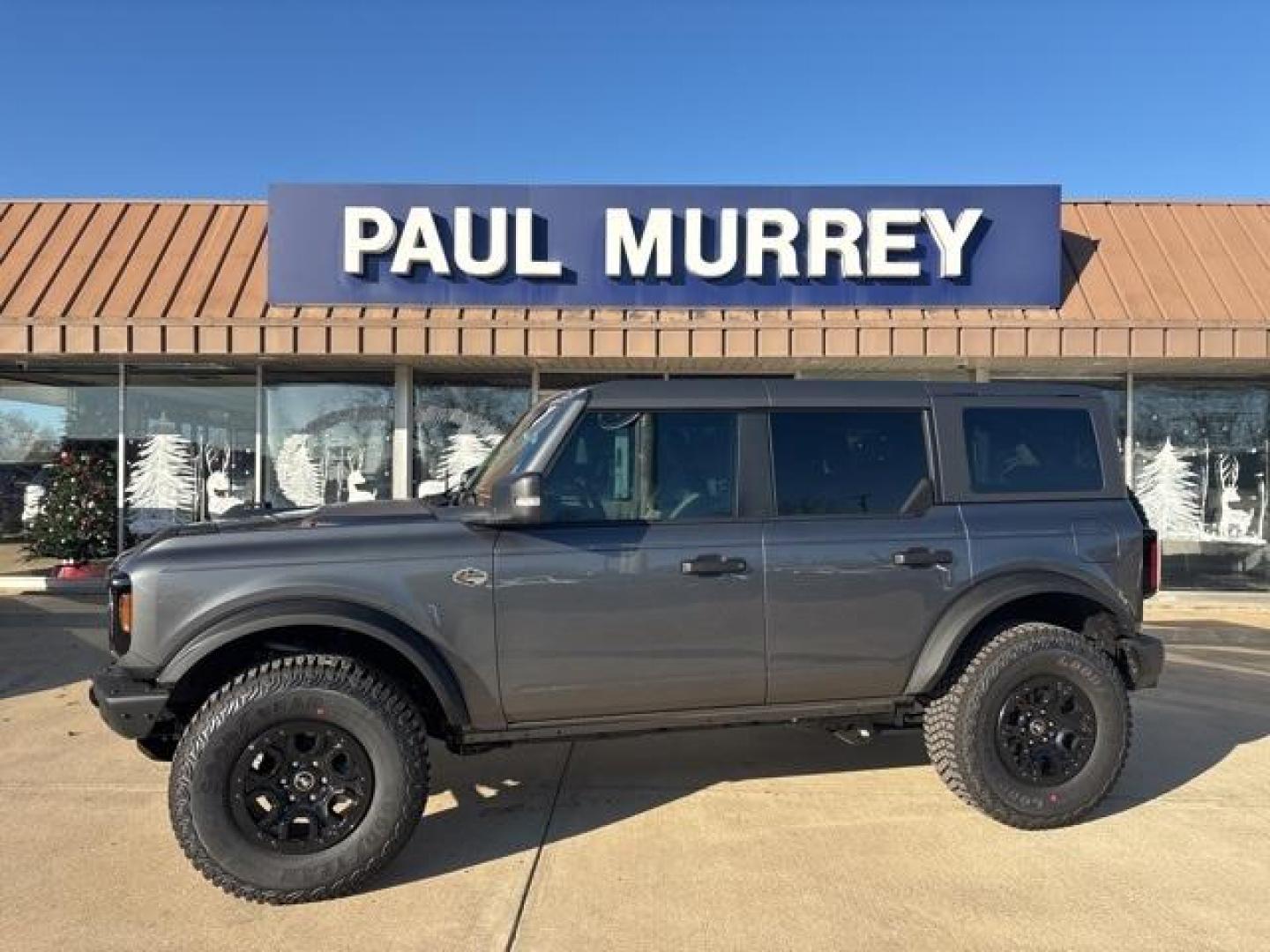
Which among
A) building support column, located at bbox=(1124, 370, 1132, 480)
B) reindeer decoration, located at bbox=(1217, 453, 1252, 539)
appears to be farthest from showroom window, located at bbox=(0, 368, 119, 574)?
reindeer decoration, located at bbox=(1217, 453, 1252, 539)

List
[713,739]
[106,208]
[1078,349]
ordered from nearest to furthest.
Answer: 1. [713,739]
2. [1078,349]
3. [106,208]

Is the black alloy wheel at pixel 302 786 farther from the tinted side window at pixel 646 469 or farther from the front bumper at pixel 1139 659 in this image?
the front bumper at pixel 1139 659

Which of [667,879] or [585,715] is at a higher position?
[585,715]

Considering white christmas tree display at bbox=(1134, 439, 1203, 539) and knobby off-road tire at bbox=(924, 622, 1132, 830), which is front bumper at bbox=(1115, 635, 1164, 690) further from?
white christmas tree display at bbox=(1134, 439, 1203, 539)

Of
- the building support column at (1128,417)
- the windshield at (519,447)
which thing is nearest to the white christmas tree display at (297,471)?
the windshield at (519,447)

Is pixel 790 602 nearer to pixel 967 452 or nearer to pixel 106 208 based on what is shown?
pixel 967 452

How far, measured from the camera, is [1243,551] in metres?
11.0

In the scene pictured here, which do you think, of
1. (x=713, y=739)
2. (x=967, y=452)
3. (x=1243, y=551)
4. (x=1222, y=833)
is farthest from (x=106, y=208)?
(x=1243, y=551)

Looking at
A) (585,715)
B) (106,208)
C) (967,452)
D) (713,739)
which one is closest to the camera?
(585,715)

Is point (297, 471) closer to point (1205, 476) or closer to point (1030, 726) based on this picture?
point (1030, 726)

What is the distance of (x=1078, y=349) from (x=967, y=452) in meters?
5.87

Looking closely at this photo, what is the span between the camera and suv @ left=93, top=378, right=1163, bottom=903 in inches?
134

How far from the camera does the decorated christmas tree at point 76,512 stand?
1073 centimetres

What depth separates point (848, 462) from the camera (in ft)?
13.3
